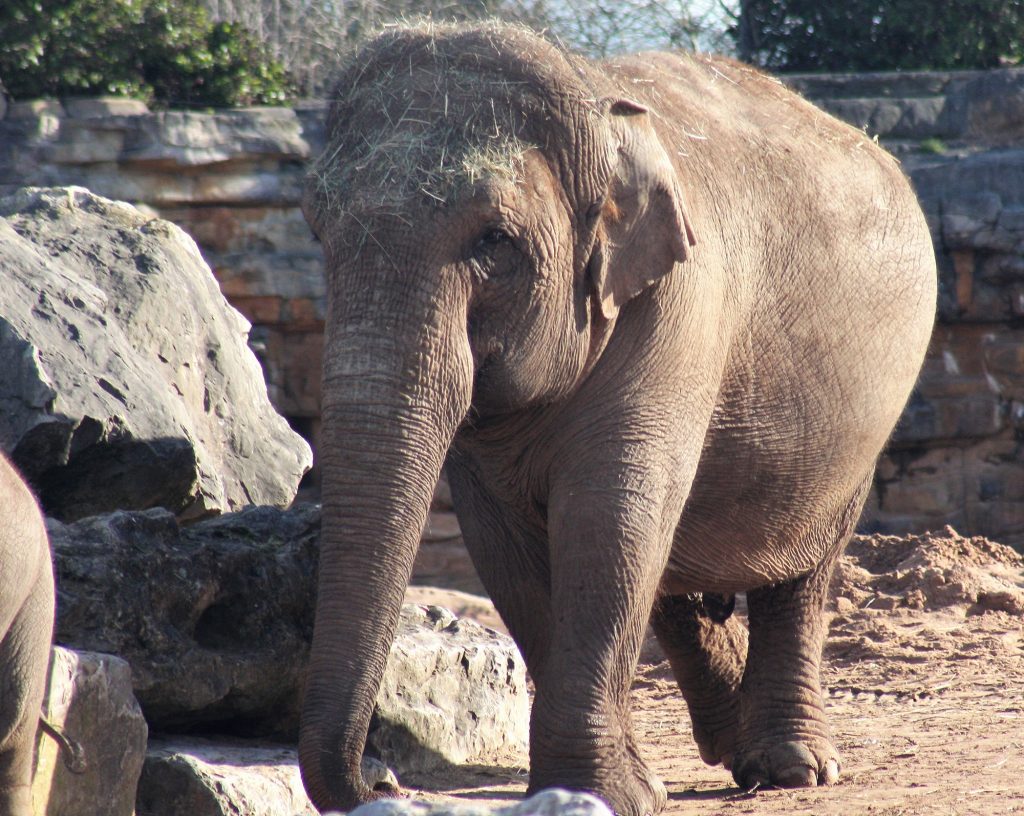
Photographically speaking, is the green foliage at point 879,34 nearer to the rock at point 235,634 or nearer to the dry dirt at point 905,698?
the dry dirt at point 905,698

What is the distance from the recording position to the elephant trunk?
3.90 meters

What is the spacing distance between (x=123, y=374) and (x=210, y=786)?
182cm

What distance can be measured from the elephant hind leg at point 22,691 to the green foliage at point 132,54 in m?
9.96

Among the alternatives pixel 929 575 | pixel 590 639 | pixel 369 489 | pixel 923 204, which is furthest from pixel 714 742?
pixel 923 204

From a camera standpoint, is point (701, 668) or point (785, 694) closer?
point (785, 694)

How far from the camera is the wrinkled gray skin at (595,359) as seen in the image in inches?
160

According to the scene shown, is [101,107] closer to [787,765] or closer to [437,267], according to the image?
[787,765]

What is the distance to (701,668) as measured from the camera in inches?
243

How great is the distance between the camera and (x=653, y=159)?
457 centimetres

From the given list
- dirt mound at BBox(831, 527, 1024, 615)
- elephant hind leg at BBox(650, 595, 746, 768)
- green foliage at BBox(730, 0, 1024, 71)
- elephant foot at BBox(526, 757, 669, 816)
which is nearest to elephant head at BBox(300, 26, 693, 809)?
elephant foot at BBox(526, 757, 669, 816)

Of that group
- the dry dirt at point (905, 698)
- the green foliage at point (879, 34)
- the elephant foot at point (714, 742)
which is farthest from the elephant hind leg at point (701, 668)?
the green foliage at point (879, 34)

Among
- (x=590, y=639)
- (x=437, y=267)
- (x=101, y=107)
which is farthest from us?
(x=101, y=107)

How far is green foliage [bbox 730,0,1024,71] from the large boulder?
983cm

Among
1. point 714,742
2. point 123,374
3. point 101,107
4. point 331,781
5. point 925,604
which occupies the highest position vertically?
point 123,374
